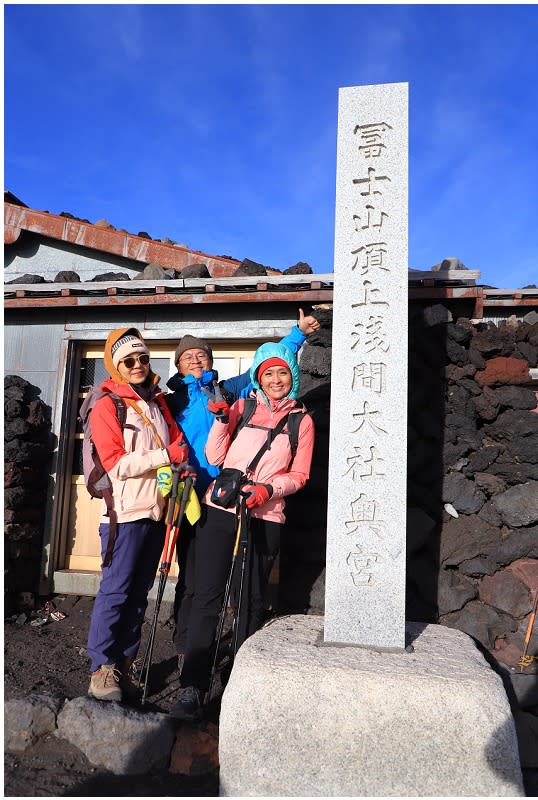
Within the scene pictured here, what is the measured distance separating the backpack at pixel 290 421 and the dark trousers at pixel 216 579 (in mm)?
549

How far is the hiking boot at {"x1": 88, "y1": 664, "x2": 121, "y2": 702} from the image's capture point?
334 centimetres

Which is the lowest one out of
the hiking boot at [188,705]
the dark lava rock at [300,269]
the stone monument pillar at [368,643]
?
the hiking boot at [188,705]

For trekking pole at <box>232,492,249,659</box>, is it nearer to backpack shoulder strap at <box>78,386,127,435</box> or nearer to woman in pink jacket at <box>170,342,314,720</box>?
woman in pink jacket at <box>170,342,314,720</box>

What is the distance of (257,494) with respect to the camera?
11.1 feet

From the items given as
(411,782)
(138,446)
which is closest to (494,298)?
(138,446)

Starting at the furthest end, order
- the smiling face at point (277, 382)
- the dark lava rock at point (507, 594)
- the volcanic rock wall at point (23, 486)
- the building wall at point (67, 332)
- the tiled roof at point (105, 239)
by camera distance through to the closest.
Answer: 1. the tiled roof at point (105, 239)
2. the building wall at point (67, 332)
3. the volcanic rock wall at point (23, 486)
4. the dark lava rock at point (507, 594)
5. the smiling face at point (277, 382)

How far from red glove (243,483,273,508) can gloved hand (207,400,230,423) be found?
52 centimetres

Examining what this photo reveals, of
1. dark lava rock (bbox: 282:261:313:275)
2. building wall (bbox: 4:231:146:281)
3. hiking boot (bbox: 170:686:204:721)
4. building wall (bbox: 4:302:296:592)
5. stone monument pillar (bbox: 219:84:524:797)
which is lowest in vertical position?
hiking boot (bbox: 170:686:204:721)

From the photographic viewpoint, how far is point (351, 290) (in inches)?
139

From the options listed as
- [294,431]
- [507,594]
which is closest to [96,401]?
[294,431]

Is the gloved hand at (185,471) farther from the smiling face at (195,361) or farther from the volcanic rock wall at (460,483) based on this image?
the volcanic rock wall at (460,483)

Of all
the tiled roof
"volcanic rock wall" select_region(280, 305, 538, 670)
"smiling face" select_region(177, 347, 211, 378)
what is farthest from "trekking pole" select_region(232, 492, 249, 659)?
the tiled roof

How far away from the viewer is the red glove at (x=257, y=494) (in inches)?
133

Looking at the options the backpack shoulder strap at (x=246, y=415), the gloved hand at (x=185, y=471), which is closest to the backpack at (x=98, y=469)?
the gloved hand at (x=185, y=471)
